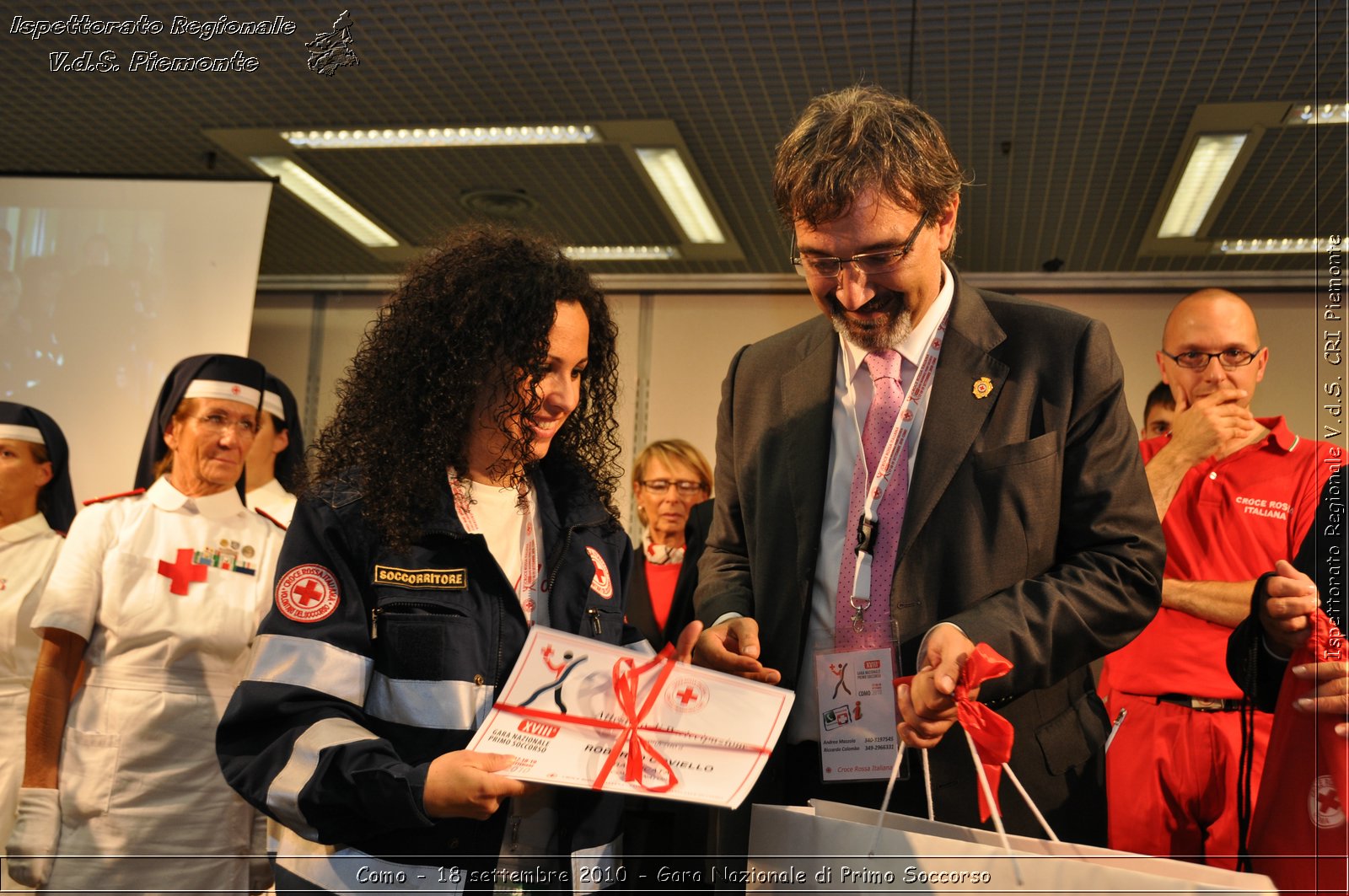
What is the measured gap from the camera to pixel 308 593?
5.08 feet

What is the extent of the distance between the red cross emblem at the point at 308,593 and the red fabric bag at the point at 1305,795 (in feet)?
4.68

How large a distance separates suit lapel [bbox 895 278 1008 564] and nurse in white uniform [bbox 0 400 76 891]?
9.56 ft

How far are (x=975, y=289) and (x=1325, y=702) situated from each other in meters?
0.89

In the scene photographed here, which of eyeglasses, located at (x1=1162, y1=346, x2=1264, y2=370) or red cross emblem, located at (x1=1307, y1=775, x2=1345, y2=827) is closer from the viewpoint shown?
red cross emblem, located at (x1=1307, y1=775, x2=1345, y2=827)

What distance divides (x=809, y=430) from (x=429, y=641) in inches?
30.7

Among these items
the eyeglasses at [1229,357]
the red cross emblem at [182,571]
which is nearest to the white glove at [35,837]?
the red cross emblem at [182,571]

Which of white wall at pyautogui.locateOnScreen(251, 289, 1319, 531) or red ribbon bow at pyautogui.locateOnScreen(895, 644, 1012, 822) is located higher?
white wall at pyautogui.locateOnScreen(251, 289, 1319, 531)

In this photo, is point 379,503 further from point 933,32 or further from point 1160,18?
point 1160,18

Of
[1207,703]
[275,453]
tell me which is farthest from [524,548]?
[275,453]

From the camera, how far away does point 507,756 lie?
55.0 inches

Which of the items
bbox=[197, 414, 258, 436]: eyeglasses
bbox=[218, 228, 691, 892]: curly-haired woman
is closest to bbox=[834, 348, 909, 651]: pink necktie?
bbox=[218, 228, 691, 892]: curly-haired woman

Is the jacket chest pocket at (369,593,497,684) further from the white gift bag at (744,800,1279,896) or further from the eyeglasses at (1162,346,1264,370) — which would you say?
the eyeglasses at (1162,346,1264,370)

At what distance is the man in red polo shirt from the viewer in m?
2.73

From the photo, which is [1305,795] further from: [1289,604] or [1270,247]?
[1270,247]
